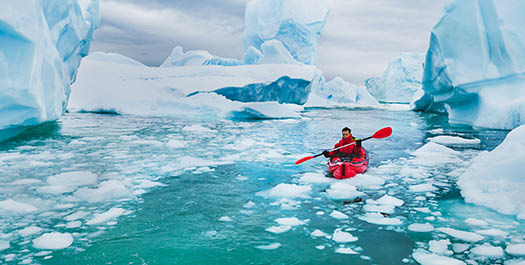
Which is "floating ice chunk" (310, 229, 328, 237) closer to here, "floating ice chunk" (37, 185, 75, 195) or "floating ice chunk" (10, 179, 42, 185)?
"floating ice chunk" (37, 185, 75, 195)

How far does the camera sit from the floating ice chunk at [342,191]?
13.4 feet

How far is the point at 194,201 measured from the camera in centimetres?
391

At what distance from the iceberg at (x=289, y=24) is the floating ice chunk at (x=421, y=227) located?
82.1 ft

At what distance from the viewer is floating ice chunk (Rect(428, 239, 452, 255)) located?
104 inches

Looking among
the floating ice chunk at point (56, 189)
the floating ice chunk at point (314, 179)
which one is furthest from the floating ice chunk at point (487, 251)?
the floating ice chunk at point (56, 189)

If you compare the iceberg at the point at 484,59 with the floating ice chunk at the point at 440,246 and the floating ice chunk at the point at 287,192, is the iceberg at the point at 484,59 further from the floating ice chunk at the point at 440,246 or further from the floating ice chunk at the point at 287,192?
the floating ice chunk at the point at 440,246

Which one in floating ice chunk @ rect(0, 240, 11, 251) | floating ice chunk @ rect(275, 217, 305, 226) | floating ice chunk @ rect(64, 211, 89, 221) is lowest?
floating ice chunk @ rect(0, 240, 11, 251)

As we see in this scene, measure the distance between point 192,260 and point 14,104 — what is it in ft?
18.3

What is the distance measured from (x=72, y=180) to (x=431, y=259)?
3965mm

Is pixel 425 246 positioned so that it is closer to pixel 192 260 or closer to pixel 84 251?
pixel 192 260

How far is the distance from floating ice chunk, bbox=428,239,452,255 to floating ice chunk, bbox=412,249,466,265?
0.08m

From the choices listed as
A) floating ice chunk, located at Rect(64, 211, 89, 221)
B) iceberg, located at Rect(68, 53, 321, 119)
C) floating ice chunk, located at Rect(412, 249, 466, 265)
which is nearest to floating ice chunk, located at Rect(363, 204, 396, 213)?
floating ice chunk, located at Rect(412, 249, 466, 265)

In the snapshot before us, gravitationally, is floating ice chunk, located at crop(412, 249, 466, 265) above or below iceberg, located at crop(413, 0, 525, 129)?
below

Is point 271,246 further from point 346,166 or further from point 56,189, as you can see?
point 56,189
